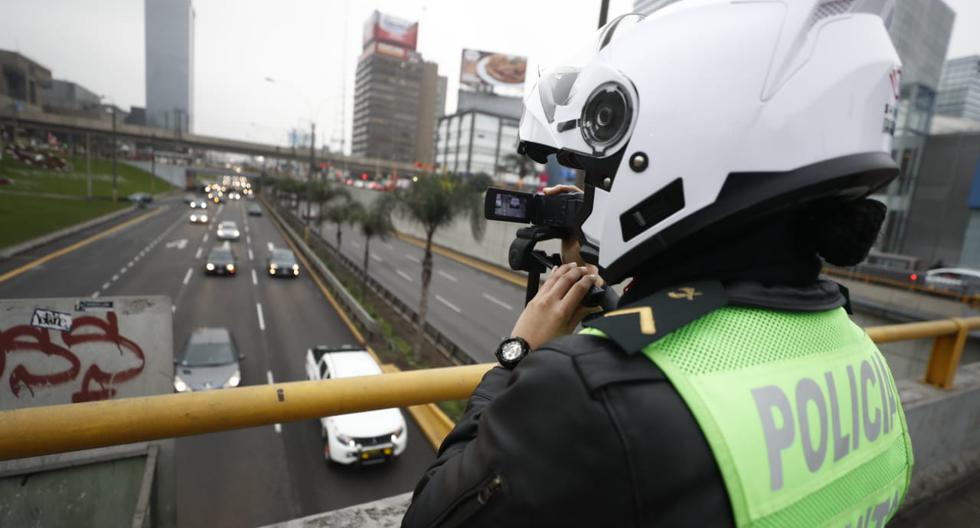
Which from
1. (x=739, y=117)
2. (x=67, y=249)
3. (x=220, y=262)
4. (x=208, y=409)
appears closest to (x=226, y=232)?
(x=220, y=262)

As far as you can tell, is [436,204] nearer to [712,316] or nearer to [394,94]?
[712,316]

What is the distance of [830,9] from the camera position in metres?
1.04

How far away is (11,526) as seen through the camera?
167 cm

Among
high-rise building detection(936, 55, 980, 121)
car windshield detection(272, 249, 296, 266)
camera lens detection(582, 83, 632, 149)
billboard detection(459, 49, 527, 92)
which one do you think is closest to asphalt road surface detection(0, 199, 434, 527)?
camera lens detection(582, 83, 632, 149)

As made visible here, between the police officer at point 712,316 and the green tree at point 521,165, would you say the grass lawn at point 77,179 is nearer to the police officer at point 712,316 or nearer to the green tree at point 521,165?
the police officer at point 712,316

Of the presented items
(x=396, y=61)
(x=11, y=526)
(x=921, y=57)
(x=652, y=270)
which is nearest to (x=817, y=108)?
(x=652, y=270)

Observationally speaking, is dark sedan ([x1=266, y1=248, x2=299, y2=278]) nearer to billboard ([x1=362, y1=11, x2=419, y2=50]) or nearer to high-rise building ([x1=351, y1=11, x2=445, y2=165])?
high-rise building ([x1=351, y1=11, x2=445, y2=165])

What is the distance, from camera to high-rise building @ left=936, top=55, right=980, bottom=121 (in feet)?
108

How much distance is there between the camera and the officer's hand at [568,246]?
142cm

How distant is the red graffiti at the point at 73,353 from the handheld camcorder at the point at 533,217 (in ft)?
5.39

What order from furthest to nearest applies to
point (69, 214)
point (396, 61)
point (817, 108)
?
point (396, 61)
point (69, 214)
point (817, 108)

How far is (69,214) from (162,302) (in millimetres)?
3030

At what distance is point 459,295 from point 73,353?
21869 mm

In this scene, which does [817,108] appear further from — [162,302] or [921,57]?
[921,57]
